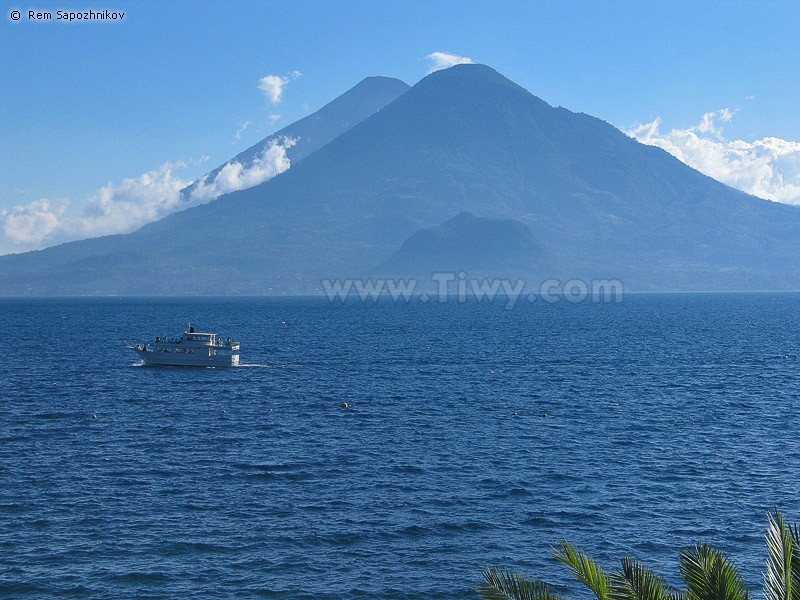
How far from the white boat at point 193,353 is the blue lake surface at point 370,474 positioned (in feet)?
5.68

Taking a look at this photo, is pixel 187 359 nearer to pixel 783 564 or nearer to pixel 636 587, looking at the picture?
pixel 636 587

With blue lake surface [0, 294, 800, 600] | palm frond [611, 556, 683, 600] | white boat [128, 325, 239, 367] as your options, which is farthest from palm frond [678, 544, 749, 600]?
white boat [128, 325, 239, 367]

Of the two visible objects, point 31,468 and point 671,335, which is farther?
point 671,335

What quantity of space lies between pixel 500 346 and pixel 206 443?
81.6 metres

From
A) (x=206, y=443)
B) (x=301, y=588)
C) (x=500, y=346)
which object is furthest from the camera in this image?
(x=500, y=346)

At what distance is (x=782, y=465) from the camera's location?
49.5 metres

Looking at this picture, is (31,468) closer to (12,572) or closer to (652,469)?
(12,572)

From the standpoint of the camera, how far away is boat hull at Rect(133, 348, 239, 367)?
100000 millimetres

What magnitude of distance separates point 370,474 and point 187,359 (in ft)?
192

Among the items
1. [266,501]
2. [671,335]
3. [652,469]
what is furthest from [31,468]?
[671,335]

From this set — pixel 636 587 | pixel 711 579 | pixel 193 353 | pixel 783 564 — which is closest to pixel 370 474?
pixel 636 587

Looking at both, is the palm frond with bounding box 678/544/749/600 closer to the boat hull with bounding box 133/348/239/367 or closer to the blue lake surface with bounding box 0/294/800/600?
the blue lake surface with bounding box 0/294/800/600

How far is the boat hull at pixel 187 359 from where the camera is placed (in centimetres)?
10000

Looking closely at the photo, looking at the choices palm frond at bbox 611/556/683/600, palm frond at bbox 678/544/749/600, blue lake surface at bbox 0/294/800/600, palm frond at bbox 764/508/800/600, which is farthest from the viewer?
blue lake surface at bbox 0/294/800/600
